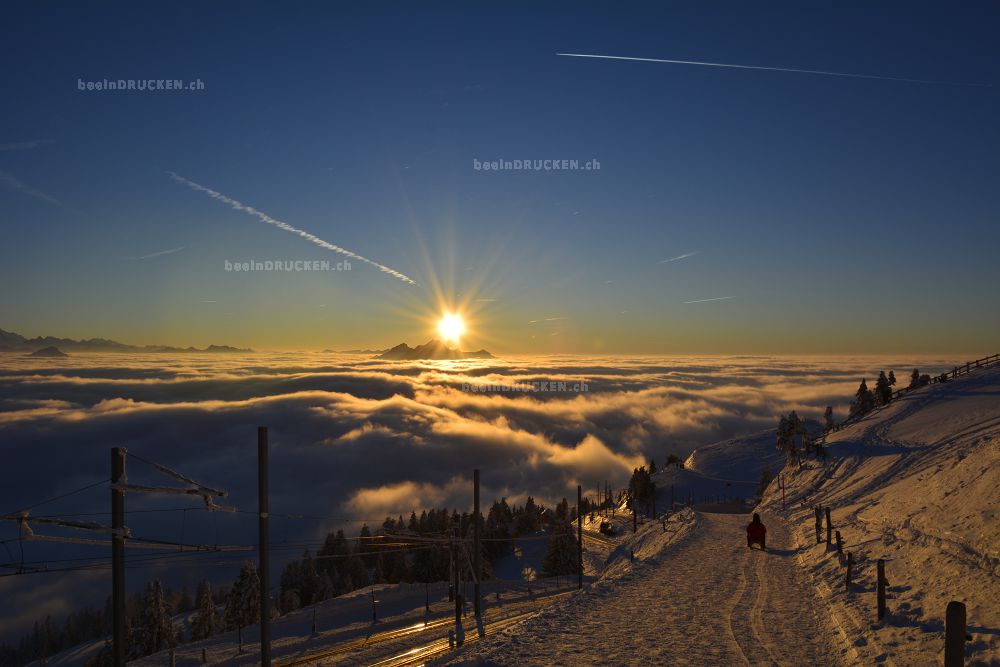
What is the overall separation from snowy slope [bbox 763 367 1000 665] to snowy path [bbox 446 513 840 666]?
130cm

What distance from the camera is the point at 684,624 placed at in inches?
733

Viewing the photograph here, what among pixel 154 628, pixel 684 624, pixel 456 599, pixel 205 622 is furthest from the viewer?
pixel 205 622

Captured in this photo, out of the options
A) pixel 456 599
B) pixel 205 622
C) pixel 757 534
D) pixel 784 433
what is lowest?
pixel 205 622

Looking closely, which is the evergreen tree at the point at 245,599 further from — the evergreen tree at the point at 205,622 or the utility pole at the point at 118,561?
the utility pole at the point at 118,561

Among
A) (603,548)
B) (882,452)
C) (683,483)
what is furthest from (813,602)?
(683,483)

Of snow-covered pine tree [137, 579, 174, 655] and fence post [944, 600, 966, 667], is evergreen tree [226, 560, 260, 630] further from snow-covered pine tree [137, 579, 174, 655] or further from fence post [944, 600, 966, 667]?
fence post [944, 600, 966, 667]

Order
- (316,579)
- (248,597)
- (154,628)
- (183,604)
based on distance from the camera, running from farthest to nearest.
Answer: (183,604), (316,579), (248,597), (154,628)

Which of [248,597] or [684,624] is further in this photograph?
[248,597]

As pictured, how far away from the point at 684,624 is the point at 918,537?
36.3ft

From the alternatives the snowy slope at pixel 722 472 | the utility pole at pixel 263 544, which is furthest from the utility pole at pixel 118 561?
the snowy slope at pixel 722 472

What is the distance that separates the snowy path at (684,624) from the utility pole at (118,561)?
340 inches

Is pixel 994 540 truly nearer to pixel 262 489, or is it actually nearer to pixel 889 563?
pixel 889 563

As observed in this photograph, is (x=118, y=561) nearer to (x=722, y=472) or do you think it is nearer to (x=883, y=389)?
(x=883, y=389)

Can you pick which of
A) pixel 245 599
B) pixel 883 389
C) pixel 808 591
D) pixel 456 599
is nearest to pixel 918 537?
pixel 808 591
